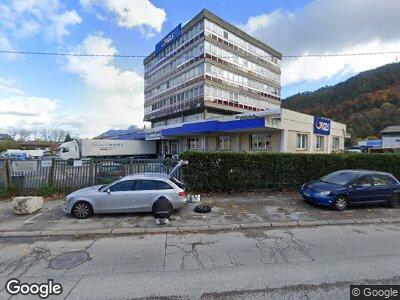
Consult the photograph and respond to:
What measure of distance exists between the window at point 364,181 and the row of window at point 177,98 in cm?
3708

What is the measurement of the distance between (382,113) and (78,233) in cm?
8557

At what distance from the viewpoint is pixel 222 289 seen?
14.3 feet

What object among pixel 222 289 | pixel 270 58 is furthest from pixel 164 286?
pixel 270 58

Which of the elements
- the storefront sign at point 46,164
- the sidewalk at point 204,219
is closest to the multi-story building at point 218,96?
the sidewalk at point 204,219

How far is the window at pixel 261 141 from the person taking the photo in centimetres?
2300

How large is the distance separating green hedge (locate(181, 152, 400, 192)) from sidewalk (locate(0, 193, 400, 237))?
1669mm

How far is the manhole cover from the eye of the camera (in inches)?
207

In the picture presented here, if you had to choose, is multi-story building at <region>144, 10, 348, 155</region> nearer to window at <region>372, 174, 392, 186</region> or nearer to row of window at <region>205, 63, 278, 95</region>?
row of window at <region>205, 63, 278, 95</region>

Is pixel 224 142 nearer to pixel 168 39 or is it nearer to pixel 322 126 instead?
pixel 322 126

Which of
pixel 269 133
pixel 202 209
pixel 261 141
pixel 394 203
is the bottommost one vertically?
pixel 202 209

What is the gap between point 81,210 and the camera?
8.59 meters

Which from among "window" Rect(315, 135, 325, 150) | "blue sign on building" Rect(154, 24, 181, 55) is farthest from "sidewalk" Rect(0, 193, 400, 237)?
"blue sign on building" Rect(154, 24, 181, 55)

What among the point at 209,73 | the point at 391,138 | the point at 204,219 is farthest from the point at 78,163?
the point at 391,138

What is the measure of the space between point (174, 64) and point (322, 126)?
120ft
